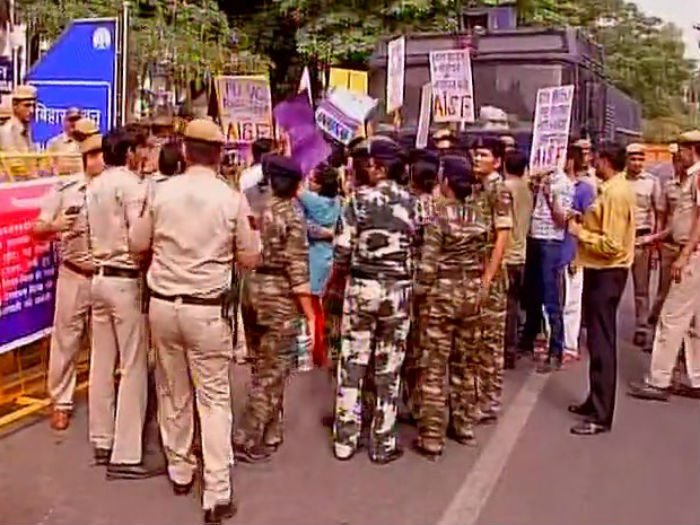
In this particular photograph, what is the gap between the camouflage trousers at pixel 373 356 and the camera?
5941mm

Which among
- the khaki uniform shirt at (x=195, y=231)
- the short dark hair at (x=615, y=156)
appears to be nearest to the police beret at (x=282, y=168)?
the khaki uniform shirt at (x=195, y=231)

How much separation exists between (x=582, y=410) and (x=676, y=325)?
112cm

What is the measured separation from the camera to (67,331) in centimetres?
655

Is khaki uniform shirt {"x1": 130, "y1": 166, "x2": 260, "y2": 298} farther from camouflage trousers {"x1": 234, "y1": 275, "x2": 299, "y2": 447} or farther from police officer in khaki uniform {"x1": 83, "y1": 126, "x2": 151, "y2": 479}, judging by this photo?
camouflage trousers {"x1": 234, "y1": 275, "x2": 299, "y2": 447}

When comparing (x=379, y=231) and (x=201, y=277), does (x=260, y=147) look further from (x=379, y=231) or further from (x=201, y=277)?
(x=201, y=277)

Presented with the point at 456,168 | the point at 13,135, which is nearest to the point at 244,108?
the point at 13,135

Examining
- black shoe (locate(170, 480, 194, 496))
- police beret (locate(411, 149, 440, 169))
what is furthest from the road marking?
police beret (locate(411, 149, 440, 169))

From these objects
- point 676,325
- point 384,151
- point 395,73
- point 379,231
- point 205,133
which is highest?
point 395,73

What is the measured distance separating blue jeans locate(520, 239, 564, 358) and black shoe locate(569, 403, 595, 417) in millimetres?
1389

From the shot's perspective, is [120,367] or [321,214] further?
[321,214]

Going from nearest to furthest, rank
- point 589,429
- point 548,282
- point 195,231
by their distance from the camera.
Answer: point 195,231, point 589,429, point 548,282

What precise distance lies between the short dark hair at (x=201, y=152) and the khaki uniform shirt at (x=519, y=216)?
3.68 metres

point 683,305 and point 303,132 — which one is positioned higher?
point 303,132

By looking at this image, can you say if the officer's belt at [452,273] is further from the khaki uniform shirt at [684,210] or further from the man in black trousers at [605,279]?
the khaki uniform shirt at [684,210]
